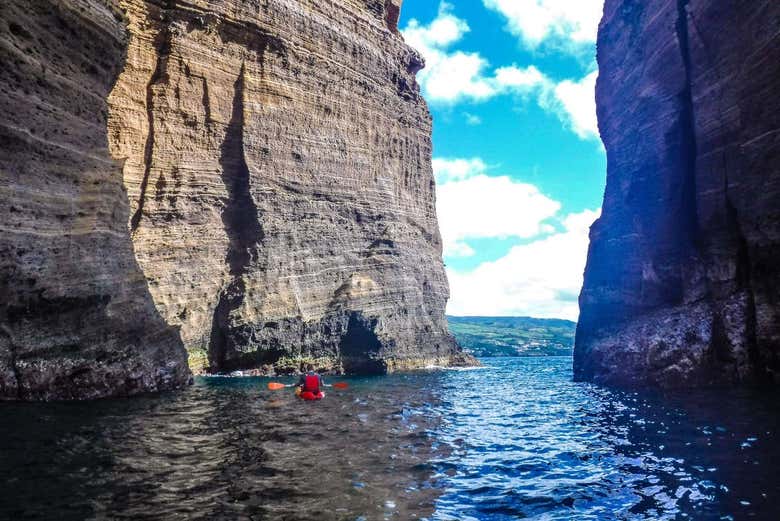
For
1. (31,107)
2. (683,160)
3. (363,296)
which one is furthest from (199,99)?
(683,160)

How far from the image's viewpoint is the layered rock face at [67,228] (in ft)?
55.9

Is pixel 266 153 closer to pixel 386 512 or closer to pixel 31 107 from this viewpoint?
pixel 31 107

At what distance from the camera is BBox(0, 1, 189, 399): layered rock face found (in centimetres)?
1705

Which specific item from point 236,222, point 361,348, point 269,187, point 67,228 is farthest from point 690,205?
point 236,222

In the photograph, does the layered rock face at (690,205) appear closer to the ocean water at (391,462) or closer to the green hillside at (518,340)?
the ocean water at (391,462)

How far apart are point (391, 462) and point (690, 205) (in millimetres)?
19718

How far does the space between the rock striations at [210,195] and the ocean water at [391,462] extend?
17.2 ft

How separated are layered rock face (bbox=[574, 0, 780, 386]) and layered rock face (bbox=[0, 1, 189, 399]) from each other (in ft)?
67.4

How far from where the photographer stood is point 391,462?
31.6 feet

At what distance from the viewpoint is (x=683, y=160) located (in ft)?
77.3

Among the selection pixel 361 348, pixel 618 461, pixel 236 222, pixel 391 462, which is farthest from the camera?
pixel 361 348

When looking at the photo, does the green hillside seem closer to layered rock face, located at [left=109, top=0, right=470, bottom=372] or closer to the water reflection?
layered rock face, located at [left=109, top=0, right=470, bottom=372]

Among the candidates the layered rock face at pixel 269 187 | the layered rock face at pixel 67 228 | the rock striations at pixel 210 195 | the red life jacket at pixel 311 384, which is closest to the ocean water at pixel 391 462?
the layered rock face at pixel 67 228

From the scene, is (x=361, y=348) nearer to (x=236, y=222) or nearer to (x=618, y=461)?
(x=236, y=222)
